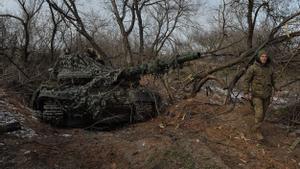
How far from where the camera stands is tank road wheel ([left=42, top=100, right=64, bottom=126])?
39.2 ft

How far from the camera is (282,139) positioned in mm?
9750

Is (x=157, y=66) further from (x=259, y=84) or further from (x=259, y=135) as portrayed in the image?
(x=259, y=135)

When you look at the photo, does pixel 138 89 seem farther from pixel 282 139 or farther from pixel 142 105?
pixel 282 139

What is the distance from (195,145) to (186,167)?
1012 millimetres

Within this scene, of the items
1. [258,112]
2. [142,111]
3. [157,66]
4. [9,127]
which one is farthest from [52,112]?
[258,112]

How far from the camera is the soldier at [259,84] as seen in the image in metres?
9.38

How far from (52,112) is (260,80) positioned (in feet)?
17.0

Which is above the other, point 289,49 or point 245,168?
point 289,49

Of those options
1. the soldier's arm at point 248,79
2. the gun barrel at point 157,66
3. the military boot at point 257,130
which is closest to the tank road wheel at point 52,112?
the gun barrel at point 157,66

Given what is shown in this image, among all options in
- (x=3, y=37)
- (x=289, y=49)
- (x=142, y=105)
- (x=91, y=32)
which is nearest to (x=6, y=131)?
(x=142, y=105)

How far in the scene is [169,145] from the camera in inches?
337

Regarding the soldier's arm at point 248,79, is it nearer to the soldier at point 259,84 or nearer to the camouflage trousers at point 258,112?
the soldier at point 259,84

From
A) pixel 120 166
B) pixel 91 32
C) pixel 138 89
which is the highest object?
pixel 91 32

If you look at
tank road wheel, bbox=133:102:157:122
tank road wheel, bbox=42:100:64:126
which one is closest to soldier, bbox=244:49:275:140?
tank road wheel, bbox=133:102:157:122
